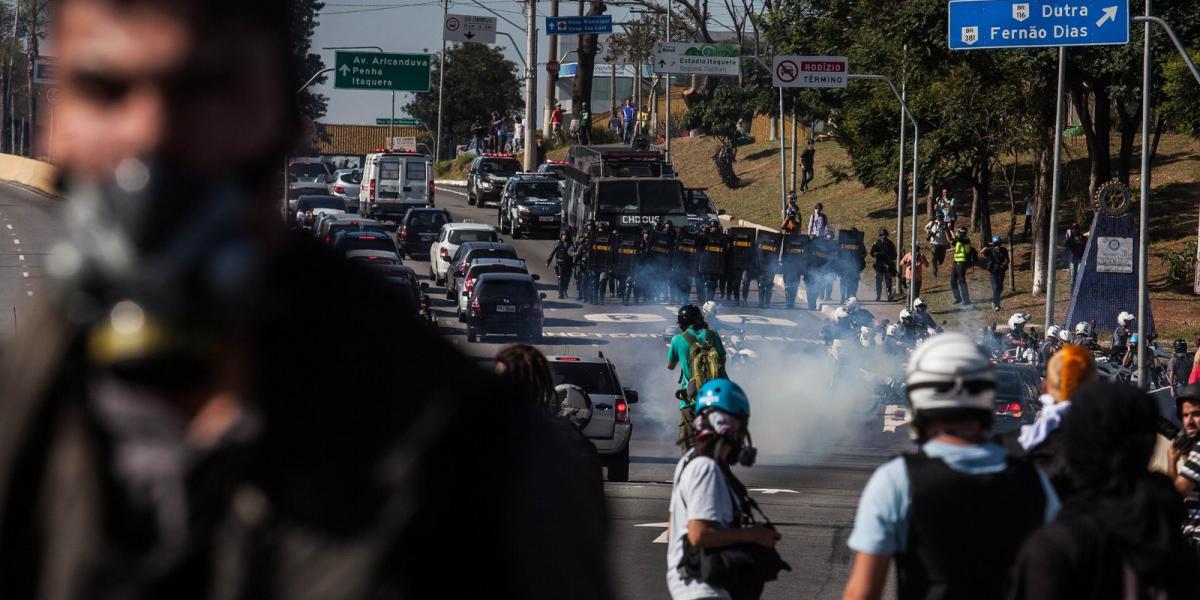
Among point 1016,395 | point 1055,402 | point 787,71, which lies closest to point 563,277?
point 787,71

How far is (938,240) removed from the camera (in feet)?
141

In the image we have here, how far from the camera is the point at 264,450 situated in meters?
1.08

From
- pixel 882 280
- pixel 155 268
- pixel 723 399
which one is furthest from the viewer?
→ pixel 882 280

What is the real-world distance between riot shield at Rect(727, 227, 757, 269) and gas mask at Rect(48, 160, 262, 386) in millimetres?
36454

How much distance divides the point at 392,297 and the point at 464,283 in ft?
113

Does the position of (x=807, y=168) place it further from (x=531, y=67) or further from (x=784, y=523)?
(x=784, y=523)

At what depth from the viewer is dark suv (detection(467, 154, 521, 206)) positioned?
62469 millimetres

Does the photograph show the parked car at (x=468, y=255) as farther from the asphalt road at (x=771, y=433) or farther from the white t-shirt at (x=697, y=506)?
the white t-shirt at (x=697, y=506)

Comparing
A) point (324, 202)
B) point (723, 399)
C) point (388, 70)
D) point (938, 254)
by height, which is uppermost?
point (388, 70)

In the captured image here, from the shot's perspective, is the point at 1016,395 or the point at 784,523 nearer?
the point at 784,523

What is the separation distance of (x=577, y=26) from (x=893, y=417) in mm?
46549

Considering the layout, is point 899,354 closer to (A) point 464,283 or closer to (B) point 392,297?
(A) point 464,283

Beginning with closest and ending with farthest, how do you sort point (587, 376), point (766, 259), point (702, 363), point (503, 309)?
point (702, 363) < point (587, 376) < point (503, 309) < point (766, 259)

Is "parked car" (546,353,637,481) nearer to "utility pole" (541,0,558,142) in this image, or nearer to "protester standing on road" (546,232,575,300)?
"protester standing on road" (546,232,575,300)
